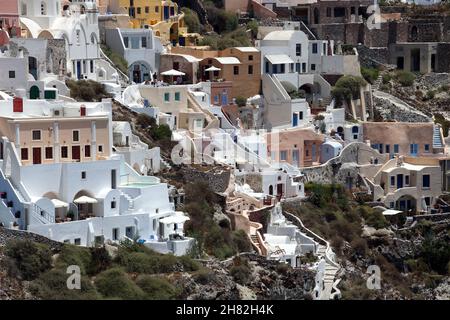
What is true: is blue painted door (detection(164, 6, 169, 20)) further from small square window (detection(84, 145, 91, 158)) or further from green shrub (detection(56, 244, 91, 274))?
green shrub (detection(56, 244, 91, 274))

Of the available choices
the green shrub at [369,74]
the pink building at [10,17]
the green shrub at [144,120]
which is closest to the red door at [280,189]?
the green shrub at [144,120]

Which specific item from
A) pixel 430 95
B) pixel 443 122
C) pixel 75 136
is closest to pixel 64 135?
pixel 75 136

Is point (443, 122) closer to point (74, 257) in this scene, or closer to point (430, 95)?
point (430, 95)

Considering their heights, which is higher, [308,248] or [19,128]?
[19,128]

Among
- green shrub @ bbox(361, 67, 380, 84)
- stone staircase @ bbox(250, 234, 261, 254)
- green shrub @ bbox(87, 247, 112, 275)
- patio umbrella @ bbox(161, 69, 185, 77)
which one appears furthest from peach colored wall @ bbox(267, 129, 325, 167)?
green shrub @ bbox(87, 247, 112, 275)
